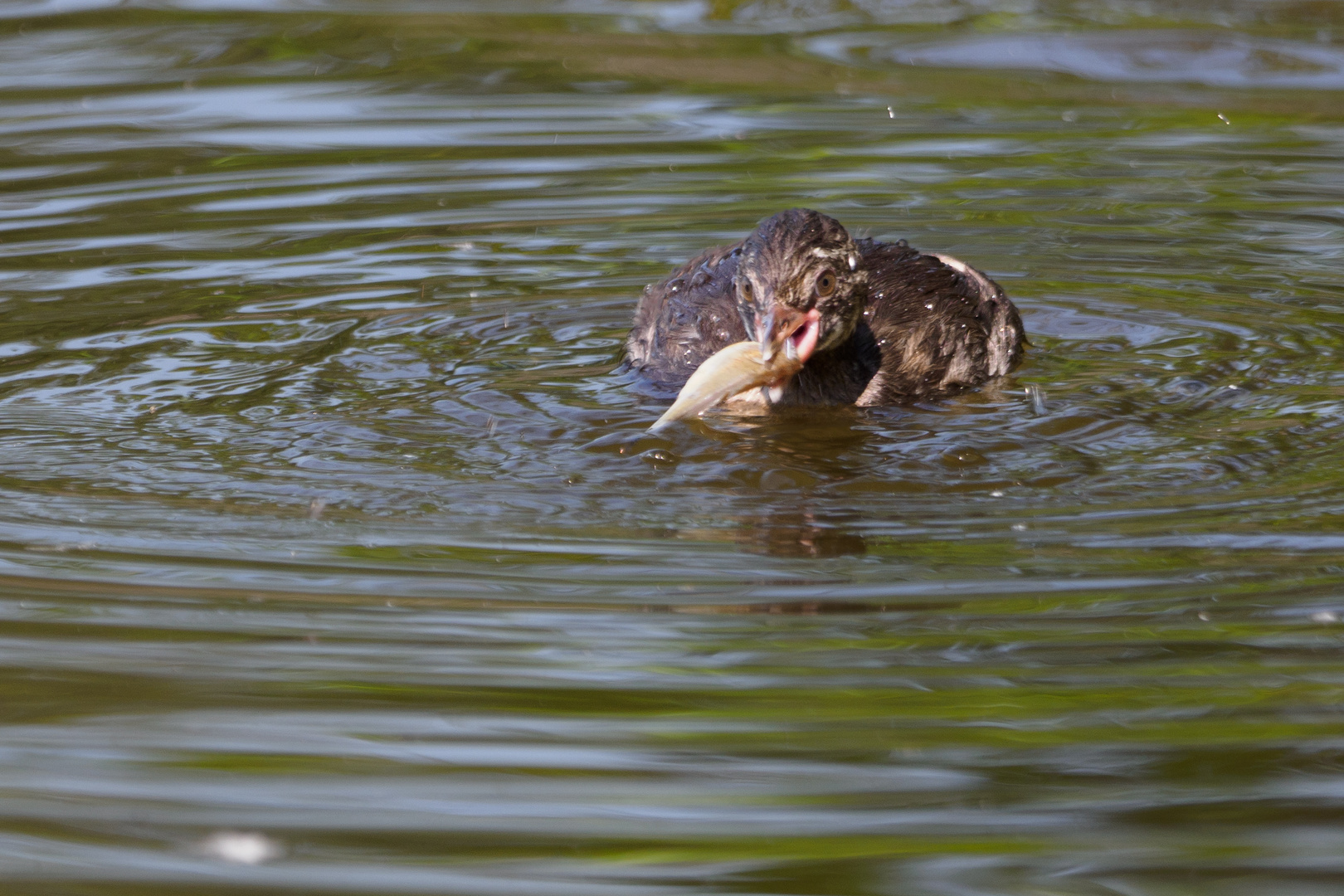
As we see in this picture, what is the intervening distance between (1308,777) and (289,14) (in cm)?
1069

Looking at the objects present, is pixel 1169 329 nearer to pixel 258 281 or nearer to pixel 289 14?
pixel 258 281

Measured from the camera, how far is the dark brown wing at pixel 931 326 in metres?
6.73

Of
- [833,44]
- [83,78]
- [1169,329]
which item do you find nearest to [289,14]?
[83,78]

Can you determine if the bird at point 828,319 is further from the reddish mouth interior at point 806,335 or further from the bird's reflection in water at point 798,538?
the bird's reflection in water at point 798,538

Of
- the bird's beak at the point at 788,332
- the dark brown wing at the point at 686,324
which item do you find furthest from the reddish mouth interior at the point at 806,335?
the dark brown wing at the point at 686,324

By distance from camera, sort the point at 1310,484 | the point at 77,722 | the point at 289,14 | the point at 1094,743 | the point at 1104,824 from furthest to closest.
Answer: the point at 289,14
the point at 1310,484
the point at 77,722
the point at 1094,743
the point at 1104,824

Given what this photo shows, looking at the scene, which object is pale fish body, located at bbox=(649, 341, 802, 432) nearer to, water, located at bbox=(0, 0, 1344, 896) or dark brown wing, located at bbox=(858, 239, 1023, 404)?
water, located at bbox=(0, 0, 1344, 896)

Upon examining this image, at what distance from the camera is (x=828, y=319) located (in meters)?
6.30

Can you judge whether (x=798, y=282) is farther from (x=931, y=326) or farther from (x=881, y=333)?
(x=931, y=326)

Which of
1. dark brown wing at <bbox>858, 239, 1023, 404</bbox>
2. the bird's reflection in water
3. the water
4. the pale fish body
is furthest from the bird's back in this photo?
the bird's reflection in water

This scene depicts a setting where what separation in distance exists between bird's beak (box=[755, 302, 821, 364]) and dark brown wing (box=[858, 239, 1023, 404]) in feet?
1.46

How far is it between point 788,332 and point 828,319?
237 mm

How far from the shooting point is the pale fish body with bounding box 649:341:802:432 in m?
5.82

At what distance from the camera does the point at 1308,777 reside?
364cm
